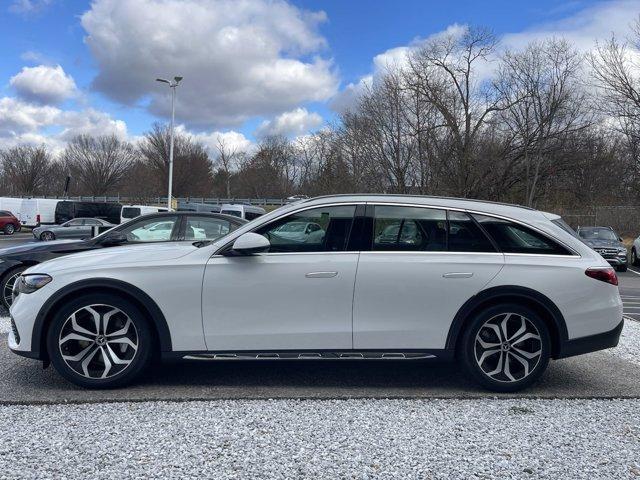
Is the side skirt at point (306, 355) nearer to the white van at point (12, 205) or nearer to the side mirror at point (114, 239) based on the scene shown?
the side mirror at point (114, 239)

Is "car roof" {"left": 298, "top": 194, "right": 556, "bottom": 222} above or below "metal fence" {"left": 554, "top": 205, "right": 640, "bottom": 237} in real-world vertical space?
below

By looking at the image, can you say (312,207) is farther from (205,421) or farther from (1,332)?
(1,332)

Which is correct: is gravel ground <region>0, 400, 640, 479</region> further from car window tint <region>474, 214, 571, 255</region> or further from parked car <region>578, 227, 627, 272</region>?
parked car <region>578, 227, 627, 272</region>

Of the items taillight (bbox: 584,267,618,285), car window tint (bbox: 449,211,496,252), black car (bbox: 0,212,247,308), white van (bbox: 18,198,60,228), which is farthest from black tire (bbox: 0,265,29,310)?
white van (bbox: 18,198,60,228)

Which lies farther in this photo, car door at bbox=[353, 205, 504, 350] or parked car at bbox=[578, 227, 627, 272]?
parked car at bbox=[578, 227, 627, 272]

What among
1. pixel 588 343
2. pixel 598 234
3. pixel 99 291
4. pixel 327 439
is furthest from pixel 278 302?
pixel 598 234

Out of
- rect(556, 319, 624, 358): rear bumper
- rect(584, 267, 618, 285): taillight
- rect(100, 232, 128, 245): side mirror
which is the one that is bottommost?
rect(556, 319, 624, 358): rear bumper

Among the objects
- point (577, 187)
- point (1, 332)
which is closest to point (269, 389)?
point (1, 332)

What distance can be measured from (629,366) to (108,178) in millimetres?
74742

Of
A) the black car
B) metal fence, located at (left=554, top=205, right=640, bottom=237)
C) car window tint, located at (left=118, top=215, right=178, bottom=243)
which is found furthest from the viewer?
metal fence, located at (left=554, top=205, right=640, bottom=237)

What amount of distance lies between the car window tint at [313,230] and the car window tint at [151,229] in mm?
4028

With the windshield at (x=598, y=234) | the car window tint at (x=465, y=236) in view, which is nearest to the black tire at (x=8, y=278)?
the car window tint at (x=465, y=236)

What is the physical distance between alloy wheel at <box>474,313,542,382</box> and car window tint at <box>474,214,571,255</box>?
1.81ft

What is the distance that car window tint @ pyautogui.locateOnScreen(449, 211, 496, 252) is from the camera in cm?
441
